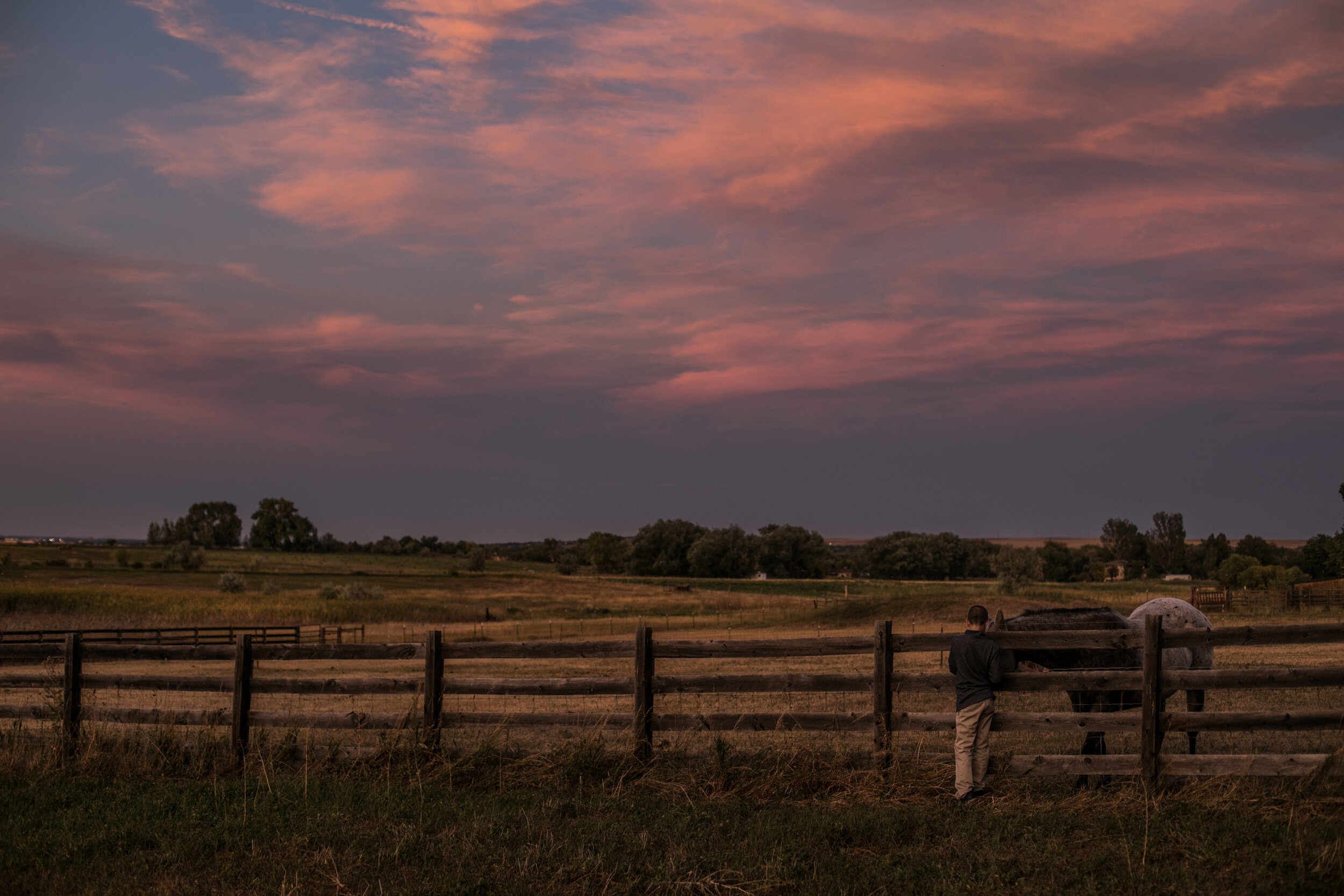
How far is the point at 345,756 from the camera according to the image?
10.2 meters

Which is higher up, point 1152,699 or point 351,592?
point 1152,699

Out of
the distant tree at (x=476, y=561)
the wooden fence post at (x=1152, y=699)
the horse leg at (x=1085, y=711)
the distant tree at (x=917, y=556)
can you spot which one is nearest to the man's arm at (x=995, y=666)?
the horse leg at (x=1085, y=711)

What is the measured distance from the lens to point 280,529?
618 feet

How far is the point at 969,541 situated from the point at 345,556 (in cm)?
9813

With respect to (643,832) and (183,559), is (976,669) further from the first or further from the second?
(183,559)

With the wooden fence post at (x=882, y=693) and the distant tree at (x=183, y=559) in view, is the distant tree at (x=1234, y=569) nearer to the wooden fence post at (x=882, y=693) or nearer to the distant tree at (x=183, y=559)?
the wooden fence post at (x=882, y=693)

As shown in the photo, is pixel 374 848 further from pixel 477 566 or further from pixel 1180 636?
pixel 477 566

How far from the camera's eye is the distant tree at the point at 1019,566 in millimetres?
78688

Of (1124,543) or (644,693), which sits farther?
(1124,543)

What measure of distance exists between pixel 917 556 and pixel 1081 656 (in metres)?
131

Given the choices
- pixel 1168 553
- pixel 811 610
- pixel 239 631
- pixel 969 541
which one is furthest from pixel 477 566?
pixel 1168 553

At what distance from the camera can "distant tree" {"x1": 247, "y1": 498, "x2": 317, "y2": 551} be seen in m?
187

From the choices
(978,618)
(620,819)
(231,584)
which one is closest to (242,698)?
(620,819)

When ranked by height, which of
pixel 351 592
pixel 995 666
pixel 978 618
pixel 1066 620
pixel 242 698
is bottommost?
pixel 351 592
